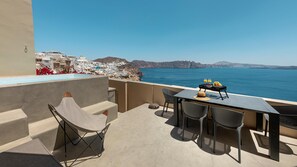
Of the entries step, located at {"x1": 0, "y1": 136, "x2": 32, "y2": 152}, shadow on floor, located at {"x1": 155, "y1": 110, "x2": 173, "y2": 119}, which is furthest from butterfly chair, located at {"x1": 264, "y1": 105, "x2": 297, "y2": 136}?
step, located at {"x1": 0, "y1": 136, "x2": 32, "y2": 152}

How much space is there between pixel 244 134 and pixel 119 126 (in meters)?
2.88

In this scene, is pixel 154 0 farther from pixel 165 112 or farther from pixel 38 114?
pixel 38 114

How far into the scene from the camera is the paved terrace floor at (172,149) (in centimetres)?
196

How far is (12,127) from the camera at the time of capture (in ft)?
5.59

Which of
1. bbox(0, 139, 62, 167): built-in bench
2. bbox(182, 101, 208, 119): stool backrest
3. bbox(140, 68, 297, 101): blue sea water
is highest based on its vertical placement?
bbox(182, 101, 208, 119): stool backrest

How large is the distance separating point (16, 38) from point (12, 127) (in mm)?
5530

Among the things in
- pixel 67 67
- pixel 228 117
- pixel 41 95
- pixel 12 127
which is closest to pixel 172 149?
pixel 228 117

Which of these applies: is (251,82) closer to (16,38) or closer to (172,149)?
(172,149)

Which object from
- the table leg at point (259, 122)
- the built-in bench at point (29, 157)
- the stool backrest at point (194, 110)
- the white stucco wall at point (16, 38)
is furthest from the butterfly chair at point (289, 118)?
the white stucco wall at point (16, 38)

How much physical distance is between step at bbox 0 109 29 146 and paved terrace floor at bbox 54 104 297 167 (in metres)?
0.67

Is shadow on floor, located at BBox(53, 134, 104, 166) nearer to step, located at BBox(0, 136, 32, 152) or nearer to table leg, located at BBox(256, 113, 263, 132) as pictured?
step, located at BBox(0, 136, 32, 152)

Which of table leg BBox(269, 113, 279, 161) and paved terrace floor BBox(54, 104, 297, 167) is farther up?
table leg BBox(269, 113, 279, 161)

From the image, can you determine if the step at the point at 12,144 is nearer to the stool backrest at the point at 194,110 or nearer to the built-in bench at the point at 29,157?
the built-in bench at the point at 29,157

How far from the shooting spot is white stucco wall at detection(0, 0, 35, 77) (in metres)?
4.85
